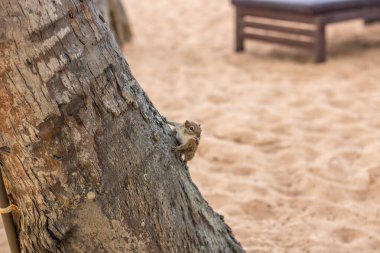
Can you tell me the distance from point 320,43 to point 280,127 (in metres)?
1.70

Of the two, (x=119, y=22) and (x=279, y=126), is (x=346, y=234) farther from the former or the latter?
(x=119, y=22)

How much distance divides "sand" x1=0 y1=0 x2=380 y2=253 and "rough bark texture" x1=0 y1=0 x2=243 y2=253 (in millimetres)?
874

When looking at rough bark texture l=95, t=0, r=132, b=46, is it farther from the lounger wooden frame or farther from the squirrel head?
the squirrel head

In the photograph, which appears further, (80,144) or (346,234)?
(346,234)

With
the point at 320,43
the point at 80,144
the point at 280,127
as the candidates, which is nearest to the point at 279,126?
the point at 280,127

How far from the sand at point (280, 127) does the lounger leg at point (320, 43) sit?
0.08 m

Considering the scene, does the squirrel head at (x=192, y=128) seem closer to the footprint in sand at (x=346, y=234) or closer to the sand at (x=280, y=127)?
the sand at (x=280, y=127)

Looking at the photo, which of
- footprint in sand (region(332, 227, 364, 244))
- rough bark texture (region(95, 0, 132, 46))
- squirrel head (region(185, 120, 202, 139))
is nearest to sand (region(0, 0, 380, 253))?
footprint in sand (region(332, 227, 364, 244))

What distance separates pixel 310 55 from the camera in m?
5.88

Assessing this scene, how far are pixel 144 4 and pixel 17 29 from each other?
709 centimetres

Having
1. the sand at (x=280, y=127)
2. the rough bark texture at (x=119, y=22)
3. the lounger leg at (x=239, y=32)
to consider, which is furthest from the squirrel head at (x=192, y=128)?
the lounger leg at (x=239, y=32)

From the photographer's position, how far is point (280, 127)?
4.00m

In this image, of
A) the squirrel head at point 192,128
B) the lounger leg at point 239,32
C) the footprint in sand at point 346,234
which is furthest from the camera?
the lounger leg at point 239,32

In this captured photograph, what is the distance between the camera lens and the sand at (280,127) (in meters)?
2.80
